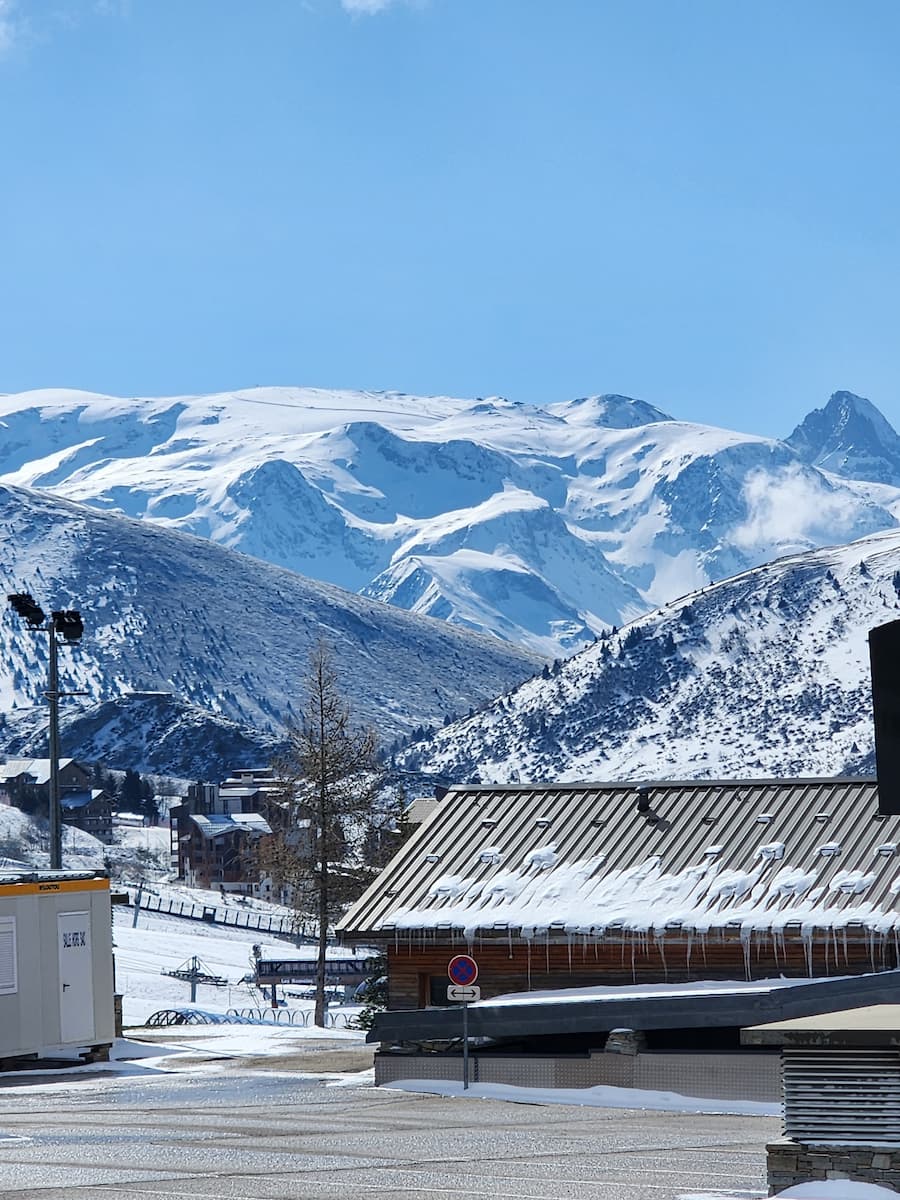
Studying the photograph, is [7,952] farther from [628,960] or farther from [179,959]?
[179,959]

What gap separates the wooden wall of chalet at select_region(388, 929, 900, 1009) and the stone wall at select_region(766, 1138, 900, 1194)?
692 inches

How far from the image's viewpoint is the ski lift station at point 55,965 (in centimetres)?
Answer: 3388

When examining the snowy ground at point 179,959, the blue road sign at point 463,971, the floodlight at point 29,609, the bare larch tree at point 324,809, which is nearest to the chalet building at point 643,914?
the blue road sign at point 463,971

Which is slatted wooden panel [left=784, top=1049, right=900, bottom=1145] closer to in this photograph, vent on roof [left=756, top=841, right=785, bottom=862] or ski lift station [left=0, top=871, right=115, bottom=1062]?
vent on roof [left=756, top=841, right=785, bottom=862]

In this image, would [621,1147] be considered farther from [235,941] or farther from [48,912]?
[235,941]

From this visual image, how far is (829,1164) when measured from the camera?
1402 cm

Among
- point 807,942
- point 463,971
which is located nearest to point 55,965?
point 463,971

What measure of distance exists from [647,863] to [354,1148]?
1625 centimetres

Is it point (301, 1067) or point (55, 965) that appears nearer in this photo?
point (55, 965)

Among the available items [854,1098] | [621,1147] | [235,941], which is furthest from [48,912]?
[235,941]

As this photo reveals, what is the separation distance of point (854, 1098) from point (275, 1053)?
26.1 meters

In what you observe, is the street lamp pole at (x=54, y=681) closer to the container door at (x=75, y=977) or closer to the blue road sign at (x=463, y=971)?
the container door at (x=75, y=977)

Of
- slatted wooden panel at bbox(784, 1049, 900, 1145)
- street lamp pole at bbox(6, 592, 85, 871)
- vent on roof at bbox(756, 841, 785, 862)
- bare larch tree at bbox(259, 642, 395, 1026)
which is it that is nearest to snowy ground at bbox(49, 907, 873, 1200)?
slatted wooden panel at bbox(784, 1049, 900, 1145)

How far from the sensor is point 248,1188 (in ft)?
51.6
